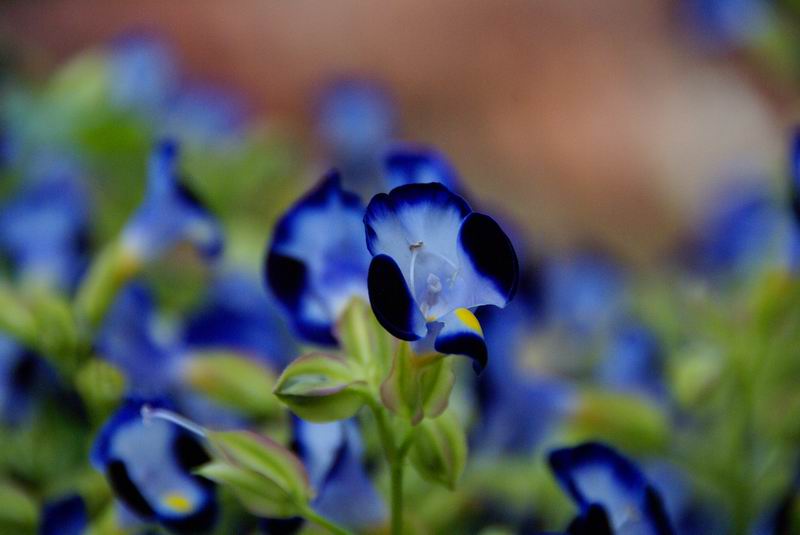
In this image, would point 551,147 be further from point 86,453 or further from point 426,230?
point 426,230

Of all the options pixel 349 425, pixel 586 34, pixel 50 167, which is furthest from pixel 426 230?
pixel 586 34

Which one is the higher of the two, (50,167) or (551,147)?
(551,147)

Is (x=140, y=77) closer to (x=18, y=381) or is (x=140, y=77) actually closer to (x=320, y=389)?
(x=18, y=381)

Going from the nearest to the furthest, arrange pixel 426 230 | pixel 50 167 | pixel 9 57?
pixel 426 230, pixel 50 167, pixel 9 57

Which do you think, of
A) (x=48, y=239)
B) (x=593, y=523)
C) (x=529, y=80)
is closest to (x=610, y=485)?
(x=593, y=523)

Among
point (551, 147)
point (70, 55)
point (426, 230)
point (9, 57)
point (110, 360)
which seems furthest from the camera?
point (70, 55)

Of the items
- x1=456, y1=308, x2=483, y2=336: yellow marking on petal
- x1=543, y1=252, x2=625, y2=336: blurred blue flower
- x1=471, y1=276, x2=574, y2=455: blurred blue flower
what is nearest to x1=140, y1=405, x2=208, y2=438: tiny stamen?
x1=456, y1=308, x2=483, y2=336: yellow marking on petal

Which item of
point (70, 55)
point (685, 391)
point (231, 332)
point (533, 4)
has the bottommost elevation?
point (70, 55)

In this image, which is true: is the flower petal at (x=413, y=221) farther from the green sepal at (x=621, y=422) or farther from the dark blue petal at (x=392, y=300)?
the green sepal at (x=621, y=422)

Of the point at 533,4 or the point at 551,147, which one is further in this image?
the point at 533,4
